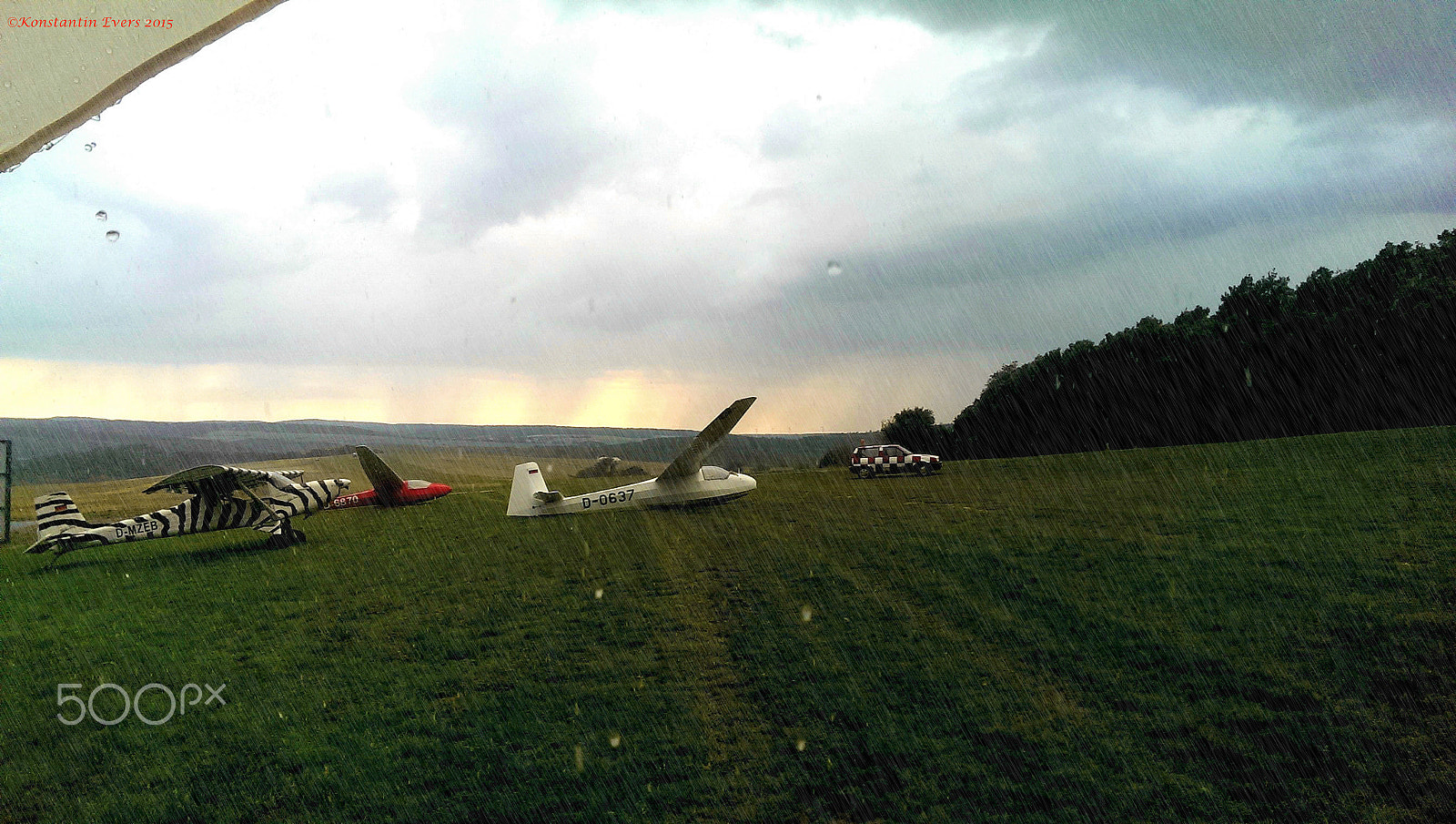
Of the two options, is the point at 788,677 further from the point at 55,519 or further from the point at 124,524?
the point at 55,519

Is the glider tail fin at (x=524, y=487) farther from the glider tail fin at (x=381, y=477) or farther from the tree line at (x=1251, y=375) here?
the tree line at (x=1251, y=375)

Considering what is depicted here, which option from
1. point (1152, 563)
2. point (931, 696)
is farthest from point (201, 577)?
point (1152, 563)

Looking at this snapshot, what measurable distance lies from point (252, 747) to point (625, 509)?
13184mm

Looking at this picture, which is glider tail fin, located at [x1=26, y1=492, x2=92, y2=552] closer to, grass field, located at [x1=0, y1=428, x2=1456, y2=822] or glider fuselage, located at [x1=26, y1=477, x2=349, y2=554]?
glider fuselage, located at [x1=26, y1=477, x2=349, y2=554]

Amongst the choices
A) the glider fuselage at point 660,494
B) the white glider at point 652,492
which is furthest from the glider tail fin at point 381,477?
the glider fuselage at point 660,494

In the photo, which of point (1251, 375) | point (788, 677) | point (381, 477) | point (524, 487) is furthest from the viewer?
point (1251, 375)

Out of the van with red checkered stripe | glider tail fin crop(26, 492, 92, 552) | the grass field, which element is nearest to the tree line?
the van with red checkered stripe

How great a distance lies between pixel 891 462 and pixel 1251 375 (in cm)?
1508

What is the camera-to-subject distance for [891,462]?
881 inches

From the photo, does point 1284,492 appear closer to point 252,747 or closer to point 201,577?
point 252,747

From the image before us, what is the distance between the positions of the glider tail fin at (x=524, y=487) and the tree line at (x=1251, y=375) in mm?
19907

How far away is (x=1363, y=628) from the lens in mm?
6012

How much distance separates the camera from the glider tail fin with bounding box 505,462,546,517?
669 inches

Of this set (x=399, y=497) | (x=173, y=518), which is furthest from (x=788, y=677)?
(x=399, y=497)
